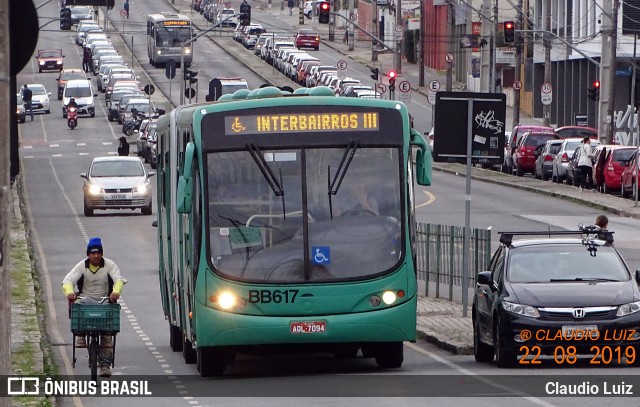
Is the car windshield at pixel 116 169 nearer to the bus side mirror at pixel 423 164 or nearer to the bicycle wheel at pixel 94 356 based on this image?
the bicycle wheel at pixel 94 356

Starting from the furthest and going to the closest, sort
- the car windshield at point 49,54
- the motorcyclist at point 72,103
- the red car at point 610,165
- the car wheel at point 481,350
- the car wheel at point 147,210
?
the car windshield at point 49,54 → the motorcyclist at point 72,103 → the red car at point 610,165 → the car wheel at point 147,210 → the car wheel at point 481,350

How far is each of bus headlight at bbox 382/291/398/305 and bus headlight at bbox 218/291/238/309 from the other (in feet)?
4.94

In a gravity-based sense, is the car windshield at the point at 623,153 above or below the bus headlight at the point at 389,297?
below

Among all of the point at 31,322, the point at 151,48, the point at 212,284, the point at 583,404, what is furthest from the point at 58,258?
the point at 151,48

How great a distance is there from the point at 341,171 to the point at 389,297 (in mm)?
1374

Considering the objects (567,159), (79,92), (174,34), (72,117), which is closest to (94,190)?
(567,159)

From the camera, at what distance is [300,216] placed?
18.1 m

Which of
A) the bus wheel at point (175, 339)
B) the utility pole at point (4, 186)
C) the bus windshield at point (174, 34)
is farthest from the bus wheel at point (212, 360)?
the bus windshield at point (174, 34)

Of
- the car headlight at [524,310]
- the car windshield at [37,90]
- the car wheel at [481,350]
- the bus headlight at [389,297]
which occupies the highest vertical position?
the bus headlight at [389,297]

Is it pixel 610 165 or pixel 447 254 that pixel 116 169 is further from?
pixel 447 254

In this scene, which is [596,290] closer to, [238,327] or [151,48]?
[238,327]

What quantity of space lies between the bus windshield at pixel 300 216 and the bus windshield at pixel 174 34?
87.6 metres

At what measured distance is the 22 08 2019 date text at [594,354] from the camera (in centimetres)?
1797

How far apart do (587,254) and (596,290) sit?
34.2 inches
